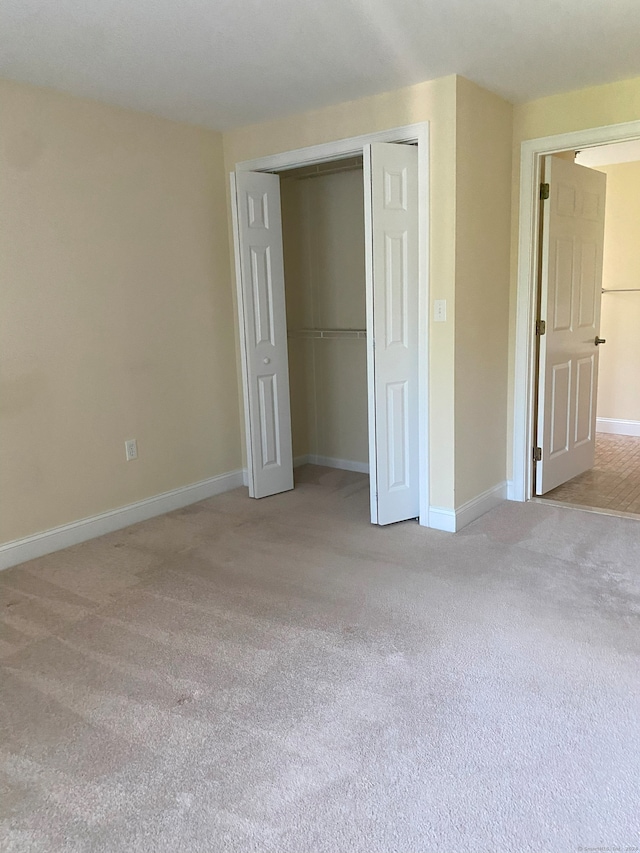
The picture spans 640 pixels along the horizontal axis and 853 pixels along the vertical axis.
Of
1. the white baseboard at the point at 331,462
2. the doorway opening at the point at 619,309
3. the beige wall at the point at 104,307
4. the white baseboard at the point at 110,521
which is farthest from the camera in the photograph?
the doorway opening at the point at 619,309

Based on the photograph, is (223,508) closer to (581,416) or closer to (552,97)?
(581,416)

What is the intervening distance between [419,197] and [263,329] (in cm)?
135

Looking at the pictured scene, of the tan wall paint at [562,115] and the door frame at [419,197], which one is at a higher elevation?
the tan wall paint at [562,115]

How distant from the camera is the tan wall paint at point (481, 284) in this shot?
342 centimetres

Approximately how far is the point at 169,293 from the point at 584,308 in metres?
2.78

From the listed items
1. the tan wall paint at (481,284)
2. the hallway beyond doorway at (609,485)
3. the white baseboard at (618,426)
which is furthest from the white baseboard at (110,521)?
the white baseboard at (618,426)

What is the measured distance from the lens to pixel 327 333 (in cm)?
500

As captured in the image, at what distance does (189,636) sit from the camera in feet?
8.53

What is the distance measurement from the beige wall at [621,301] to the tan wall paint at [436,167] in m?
3.22

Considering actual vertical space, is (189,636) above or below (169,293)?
below

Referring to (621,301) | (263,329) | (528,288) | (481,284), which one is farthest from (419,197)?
(621,301)

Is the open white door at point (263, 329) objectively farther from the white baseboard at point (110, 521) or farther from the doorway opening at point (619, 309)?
the doorway opening at point (619, 309)

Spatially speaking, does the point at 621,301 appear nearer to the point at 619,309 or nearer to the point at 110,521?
the point at 619,309

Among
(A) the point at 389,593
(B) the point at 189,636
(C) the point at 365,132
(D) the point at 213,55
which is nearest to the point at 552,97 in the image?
A: (C) the point at 365,132
